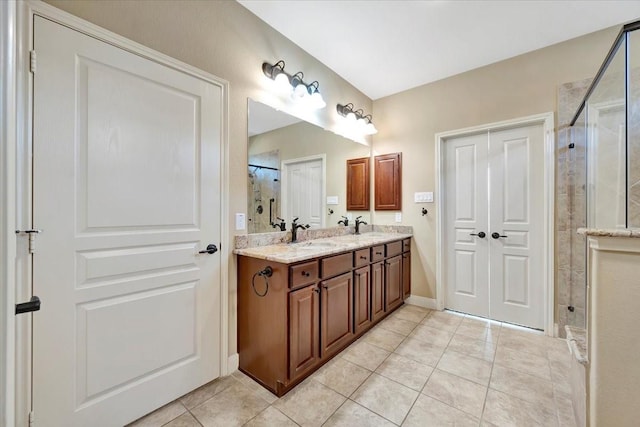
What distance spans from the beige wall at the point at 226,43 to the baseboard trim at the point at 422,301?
89.3 inches

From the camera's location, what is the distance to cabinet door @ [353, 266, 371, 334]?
232 centimetres

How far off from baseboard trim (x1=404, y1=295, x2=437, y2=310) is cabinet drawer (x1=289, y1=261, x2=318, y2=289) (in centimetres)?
197

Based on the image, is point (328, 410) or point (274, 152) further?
point (274, 152)

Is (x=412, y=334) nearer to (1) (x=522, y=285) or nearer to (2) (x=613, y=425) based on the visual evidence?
(1) (x=522, y=285)

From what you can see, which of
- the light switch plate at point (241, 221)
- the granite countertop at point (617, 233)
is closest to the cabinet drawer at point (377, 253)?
the light switch plate at point (241, 221)

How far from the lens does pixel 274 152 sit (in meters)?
2.33

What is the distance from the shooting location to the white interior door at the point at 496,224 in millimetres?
2650

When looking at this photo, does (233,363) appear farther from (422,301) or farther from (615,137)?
(615,137)

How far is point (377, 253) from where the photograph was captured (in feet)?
8.66

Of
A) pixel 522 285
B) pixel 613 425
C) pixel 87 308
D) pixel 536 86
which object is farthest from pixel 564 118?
pixel 87 308

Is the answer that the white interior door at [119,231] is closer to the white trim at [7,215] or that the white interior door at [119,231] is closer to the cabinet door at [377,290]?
the white trim at [7,215]

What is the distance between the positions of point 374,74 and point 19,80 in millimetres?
2927

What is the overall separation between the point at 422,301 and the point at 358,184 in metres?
1.67

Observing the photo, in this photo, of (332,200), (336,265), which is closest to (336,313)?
(336,265)
